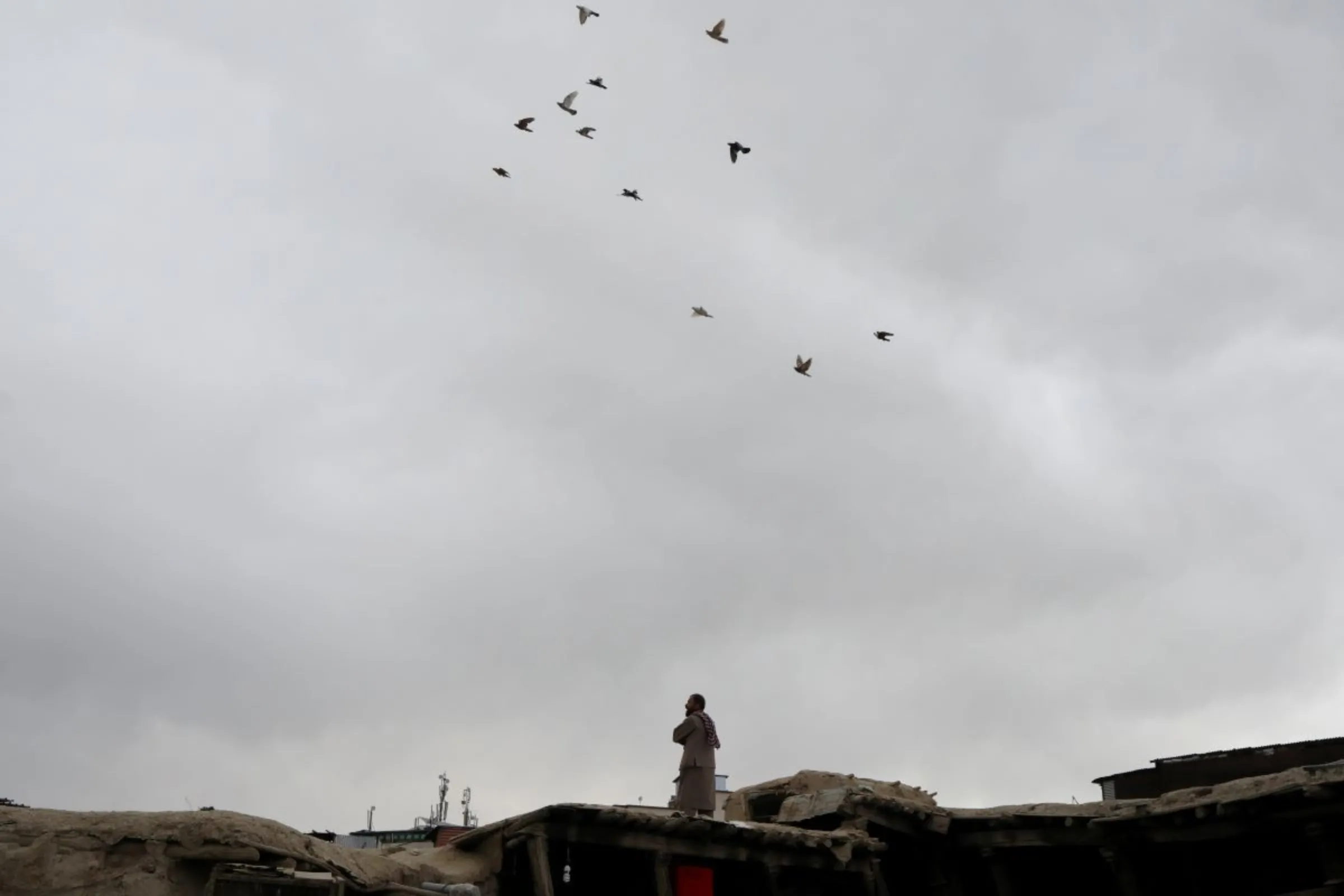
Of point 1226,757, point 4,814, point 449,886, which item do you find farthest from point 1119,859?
point 1226,757

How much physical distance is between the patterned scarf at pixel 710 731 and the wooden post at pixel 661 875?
1.55 metres

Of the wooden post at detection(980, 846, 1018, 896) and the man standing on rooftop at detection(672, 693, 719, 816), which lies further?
the wooden post at detection(980, 846, 1018, 896)

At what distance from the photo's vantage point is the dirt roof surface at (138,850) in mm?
8500

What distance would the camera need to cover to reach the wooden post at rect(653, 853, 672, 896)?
1180 centimetres

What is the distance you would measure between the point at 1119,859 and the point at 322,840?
9.25 metres

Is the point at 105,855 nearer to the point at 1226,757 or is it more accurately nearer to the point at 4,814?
the point at 4,814

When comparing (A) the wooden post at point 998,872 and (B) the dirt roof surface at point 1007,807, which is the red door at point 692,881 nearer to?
(B) the dirt roof surface at point 1007,807

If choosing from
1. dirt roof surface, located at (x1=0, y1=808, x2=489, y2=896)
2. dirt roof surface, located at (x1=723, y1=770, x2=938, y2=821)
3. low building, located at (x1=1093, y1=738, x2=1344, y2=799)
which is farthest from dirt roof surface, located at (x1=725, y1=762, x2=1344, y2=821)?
low building, located at (x1=1093, y1=738, x2=1344, y2=799)

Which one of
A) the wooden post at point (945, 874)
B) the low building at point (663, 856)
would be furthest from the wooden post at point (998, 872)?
the low building at point (663, 856)

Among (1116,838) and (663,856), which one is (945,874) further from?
(663,856)

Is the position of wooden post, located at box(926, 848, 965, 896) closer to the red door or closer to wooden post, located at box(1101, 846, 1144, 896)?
wooden post, located at box(1101, 846, 1144, 896)

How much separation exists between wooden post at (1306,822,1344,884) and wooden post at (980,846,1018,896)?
3.82 m

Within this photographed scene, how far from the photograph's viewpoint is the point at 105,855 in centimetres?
877

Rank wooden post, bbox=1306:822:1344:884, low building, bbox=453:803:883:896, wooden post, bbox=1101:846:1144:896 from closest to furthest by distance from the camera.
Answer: low building, bbox=453:803:883:896 → wooden post, bbox=1306:822:1344:884 → wooden post, bbox=1101:846:1144:896
